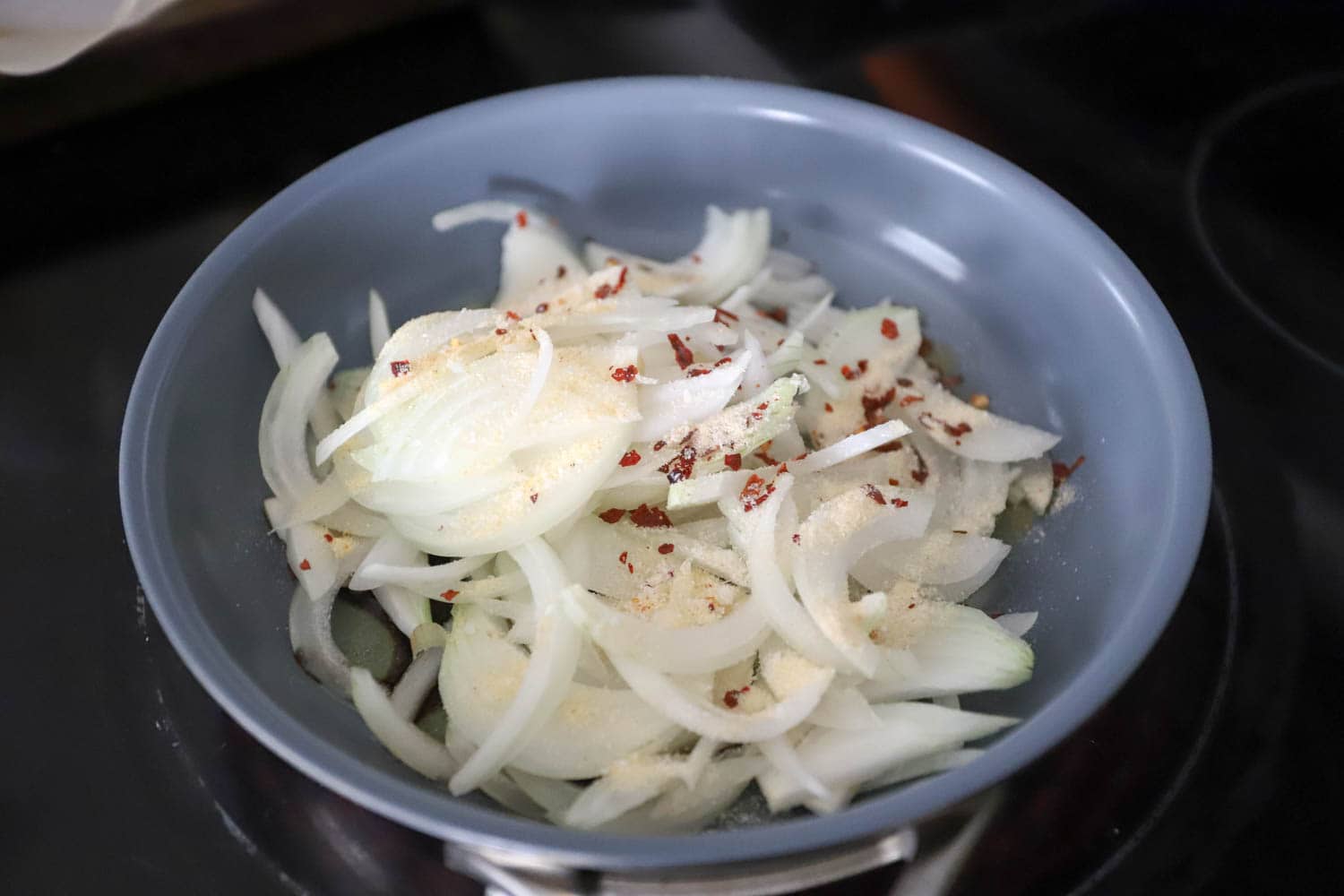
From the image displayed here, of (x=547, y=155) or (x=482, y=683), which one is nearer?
(x=482, y=683)

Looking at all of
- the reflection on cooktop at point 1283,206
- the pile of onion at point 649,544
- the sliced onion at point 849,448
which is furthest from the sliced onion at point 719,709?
the reflection on cooktop at point 1283,206

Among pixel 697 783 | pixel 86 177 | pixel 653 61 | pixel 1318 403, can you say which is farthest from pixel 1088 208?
pixel 86 177

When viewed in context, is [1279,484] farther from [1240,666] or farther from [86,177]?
[86,177]

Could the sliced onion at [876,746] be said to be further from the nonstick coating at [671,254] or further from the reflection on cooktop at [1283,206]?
the reflection on cooktop at [1283,206]

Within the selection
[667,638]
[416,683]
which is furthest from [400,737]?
[667,638]

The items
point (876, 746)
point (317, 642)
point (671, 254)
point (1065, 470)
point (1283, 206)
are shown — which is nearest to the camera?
point (876, 746)

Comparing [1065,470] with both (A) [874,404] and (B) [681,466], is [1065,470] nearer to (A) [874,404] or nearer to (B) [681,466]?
(A) [874,404]
